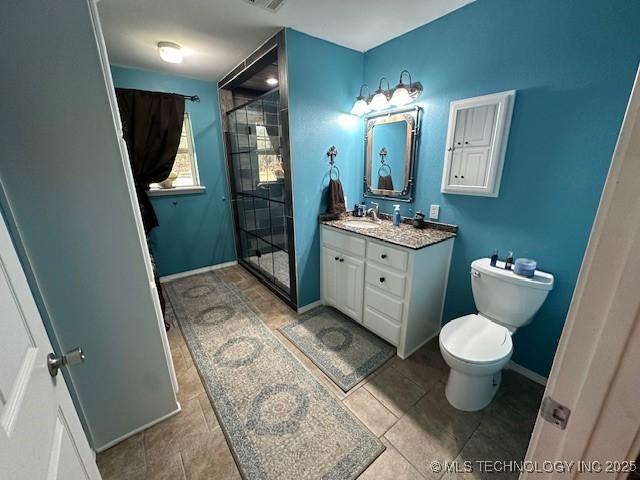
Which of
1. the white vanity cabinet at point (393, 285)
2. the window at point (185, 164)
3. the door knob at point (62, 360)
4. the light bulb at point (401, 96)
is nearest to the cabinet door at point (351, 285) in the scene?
the white vanity cabinet at point (393, 285)

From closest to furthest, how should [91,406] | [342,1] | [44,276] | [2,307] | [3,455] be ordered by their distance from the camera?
[3,455] < [2,307] < [44,276] < [91,406] < [342,1]

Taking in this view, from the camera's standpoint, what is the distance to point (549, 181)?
150 cm

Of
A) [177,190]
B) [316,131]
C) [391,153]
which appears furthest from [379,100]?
[177,190]

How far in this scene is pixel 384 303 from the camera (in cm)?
196

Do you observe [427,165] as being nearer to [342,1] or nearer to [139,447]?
[342,1]

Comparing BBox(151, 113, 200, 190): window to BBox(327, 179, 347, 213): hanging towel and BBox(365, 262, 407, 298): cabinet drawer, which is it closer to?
BBox(327, 179, 347, 213): hanging towel

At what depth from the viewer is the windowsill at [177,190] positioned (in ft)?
9.66

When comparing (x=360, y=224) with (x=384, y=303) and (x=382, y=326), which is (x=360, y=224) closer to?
(x=384, y=303)

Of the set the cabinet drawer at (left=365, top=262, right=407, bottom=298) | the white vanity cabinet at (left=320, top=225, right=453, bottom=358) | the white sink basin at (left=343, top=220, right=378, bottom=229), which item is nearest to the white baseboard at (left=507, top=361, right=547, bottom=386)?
the white vanity cabinet at (left=320, top=225, right=453, bottom=358)

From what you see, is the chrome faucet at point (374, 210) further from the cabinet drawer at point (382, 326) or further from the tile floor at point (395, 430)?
the tile floor at point (395, 430)

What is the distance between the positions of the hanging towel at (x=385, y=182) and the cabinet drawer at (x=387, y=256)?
0.71 metres

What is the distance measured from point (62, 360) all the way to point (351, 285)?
1.80 metres

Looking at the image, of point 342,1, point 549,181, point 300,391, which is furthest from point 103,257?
point 549,181

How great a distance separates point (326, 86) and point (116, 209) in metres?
1.84
